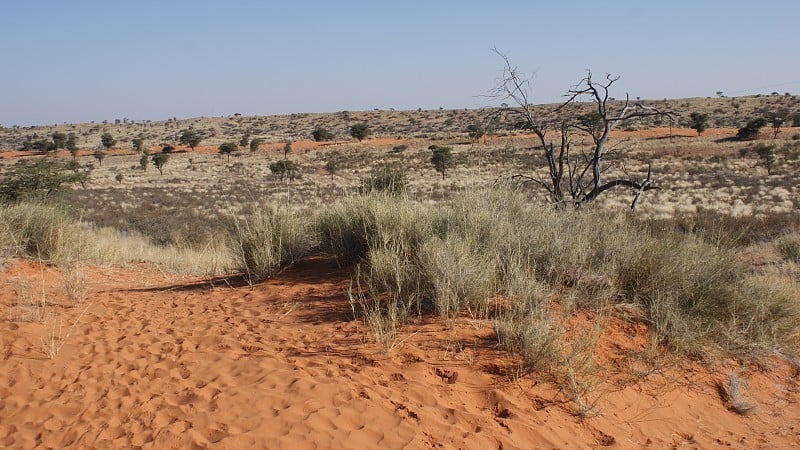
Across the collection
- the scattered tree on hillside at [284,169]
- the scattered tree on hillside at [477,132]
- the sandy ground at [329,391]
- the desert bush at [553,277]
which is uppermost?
the scattered tree on hillside at [477,132]

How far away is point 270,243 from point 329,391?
4.21 meters

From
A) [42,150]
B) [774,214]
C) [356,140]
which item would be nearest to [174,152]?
[42,150]

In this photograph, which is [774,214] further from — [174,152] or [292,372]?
[174,152]

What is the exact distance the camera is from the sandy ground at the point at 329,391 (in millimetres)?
3984

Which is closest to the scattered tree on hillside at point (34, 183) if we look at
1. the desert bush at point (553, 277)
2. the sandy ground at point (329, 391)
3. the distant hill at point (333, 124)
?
the sandy ground at point (329, 391)

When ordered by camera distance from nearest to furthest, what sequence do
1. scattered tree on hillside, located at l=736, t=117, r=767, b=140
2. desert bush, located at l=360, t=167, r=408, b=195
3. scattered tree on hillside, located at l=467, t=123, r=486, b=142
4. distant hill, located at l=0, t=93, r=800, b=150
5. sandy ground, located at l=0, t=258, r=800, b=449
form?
sandy ground, located at l=0, t=258, r=800, b=449 < scattered tree on hillside, located at l=467, t=123, r=486, b=142 < desert bush, located at l=360, t=167, r=408, b=195 < scattered tree on hillside, located at l=736, t=117, r=767, b=140 < distant hill, located at l=0, t=93, r=800, b=150

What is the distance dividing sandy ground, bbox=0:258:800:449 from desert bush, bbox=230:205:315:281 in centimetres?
173

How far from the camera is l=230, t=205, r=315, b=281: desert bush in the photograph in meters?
8.11

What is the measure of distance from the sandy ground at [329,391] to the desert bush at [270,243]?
1.73 m

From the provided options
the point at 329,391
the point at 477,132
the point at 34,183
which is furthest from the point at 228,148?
the point at 329,391

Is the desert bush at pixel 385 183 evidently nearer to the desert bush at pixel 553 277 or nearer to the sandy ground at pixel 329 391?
the desert bush at pixel 553 277

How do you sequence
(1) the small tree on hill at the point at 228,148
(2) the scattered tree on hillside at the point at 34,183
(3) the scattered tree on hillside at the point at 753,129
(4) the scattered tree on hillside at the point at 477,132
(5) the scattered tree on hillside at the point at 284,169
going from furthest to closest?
(1) the small tree on hill at the point at 228,148 < (3) the scattered tree on hillside at the point at 753,129 < (5) the scattered tree on hillside at the point at 284,169 < (2) the scattered tree on hillside at the point at 34,183 < (4) the scattered tree on hillside at the point at 477,132

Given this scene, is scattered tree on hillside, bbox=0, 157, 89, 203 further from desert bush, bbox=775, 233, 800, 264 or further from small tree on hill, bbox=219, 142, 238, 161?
small tree on hill, bbox=219, 142, 238, 161

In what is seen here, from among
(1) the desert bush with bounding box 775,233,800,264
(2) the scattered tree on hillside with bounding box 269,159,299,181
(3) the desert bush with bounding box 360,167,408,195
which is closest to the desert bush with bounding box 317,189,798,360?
(3) the desert bush with bounding box 360,167,408,195
